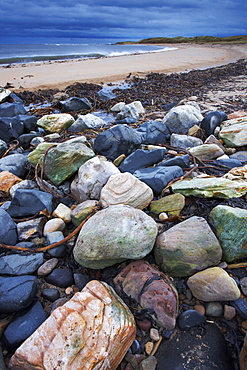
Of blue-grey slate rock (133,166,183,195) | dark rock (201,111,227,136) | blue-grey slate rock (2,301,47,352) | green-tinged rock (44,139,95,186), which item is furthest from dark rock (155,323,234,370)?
dark rock (201,111,227,136)

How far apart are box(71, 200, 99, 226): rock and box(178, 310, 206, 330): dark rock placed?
1.22 meters

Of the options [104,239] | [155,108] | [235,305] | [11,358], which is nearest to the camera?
[11,358]

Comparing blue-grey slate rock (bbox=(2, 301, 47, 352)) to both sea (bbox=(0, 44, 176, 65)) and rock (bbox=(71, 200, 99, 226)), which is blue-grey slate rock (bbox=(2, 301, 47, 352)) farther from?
sea (bbox=(0, 44, 176, 65))

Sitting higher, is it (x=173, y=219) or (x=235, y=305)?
(x=173, y=219)

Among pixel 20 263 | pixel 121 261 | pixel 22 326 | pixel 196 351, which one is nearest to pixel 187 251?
pixel 121 261

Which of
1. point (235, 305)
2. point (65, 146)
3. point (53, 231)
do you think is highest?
point (65, 146)

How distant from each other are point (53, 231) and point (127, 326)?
1203 mm

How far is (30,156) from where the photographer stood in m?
3.38

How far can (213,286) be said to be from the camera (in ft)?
5.56

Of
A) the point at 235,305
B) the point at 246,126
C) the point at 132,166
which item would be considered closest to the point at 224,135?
the point at 246,126

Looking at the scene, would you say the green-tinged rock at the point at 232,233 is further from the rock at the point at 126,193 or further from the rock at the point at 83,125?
the rock at the point at 83,125

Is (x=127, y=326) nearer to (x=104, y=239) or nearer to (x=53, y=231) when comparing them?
(x=104, y=239)

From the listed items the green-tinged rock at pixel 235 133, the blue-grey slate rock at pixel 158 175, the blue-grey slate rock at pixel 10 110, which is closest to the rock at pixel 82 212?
the blue-grey slate rock at pixel 158 175

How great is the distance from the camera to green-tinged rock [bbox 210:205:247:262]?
1924 mm
